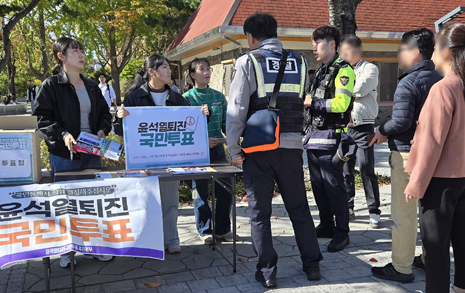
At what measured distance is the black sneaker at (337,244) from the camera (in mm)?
4105

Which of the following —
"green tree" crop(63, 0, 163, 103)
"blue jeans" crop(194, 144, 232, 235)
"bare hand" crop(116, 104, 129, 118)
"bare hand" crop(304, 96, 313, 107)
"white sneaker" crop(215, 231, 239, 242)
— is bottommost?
"white sneaker" crop(215, 231, 239, 242)

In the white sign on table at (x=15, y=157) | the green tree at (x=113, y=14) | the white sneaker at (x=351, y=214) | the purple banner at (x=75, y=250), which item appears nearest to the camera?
the purple banner at (x=75, y=250)

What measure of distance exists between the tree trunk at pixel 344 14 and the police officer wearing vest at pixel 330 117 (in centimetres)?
331

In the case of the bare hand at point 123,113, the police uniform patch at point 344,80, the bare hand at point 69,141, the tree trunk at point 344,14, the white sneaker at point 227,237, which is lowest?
the white sneaker at point 227,237

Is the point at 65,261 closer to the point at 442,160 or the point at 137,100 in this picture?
the point at 137,100

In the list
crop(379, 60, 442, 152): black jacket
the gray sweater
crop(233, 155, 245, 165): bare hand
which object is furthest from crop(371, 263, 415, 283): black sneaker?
the gray sweater

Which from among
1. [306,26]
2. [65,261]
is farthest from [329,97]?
[306,26]

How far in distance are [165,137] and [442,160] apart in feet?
7.65

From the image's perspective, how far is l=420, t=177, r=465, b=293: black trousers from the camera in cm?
265

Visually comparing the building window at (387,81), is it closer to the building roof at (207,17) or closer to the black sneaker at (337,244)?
the building roof at (207,17)

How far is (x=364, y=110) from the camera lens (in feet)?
15.4

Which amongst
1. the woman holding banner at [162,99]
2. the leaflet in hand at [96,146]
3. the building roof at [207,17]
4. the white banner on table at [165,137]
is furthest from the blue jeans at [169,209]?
the building roof at [207,17]

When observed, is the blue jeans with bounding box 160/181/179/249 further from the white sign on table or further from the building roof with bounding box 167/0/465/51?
the building roof with bounding box 167/0/465/51

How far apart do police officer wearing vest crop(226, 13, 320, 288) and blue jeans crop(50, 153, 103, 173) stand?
151 centimetres
